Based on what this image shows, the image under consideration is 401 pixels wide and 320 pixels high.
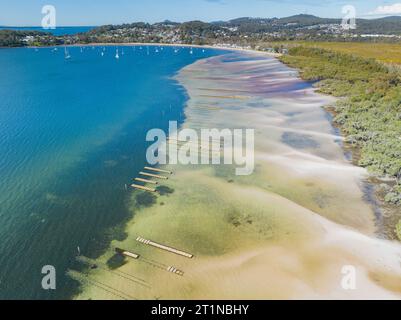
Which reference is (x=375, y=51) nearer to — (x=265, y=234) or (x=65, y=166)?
(x=265, y=234)

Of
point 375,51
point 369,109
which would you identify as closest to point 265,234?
point 369,109

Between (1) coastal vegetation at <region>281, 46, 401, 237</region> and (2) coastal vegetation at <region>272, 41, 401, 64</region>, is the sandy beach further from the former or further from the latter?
(2) coastal vegetation at <region>272, 41, 401, 64</region>

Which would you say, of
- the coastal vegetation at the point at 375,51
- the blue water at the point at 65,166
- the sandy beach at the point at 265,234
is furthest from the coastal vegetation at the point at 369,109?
the blue water at the point at 65,166

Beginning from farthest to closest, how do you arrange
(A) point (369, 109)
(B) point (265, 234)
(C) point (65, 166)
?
(A) point (369, 109) → (C) point (65, 166) → (B) point (265, 234)

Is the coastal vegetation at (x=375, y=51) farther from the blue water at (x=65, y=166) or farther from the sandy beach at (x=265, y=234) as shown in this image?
the sandy beach at (x=265, y=234)

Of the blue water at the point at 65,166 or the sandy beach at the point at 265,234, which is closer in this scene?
the sandy beach at the point at 265,234

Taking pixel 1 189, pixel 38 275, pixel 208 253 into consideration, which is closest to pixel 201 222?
pixel 208 253
